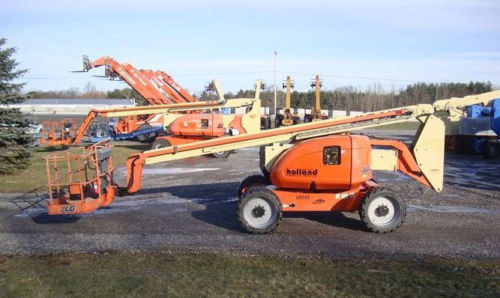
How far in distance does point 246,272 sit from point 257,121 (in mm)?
15560

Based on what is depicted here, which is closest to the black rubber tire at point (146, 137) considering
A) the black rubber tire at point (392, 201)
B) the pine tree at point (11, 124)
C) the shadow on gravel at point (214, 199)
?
the pine tree at point (11, 124)

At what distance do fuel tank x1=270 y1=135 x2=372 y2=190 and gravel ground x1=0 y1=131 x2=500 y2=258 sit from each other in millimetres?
999

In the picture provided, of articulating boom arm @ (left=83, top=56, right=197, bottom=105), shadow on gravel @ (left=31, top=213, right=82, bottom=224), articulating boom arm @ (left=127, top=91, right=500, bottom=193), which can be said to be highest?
articulating boom arm @ (left=83, top=56, right=197, bottom=105)

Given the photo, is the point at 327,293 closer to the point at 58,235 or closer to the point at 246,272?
the point at 246,272

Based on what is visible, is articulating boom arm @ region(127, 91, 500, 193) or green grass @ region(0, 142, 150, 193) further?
green grass @ region(0, 142, 150, 193)

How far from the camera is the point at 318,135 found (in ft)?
31.0

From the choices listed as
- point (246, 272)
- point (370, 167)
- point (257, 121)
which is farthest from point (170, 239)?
point (257, 121)

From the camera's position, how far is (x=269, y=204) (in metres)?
9.15

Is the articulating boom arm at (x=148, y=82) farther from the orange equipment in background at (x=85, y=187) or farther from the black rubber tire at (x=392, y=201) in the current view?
the black rubber tire at (x=392, y=201)

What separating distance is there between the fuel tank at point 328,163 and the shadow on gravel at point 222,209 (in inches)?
43.3

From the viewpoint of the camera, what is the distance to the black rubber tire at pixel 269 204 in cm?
904

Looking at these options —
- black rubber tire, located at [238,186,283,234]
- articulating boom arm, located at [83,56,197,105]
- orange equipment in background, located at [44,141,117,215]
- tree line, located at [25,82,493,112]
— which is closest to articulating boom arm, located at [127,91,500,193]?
black rubber tire, located at [238,186,283,234]

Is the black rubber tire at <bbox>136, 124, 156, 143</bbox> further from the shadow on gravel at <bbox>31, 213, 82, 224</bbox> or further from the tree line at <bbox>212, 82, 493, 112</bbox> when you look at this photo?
the tree line at <bbox>212, 82, 493, 112</bbox>

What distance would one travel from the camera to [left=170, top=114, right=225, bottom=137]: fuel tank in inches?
878
